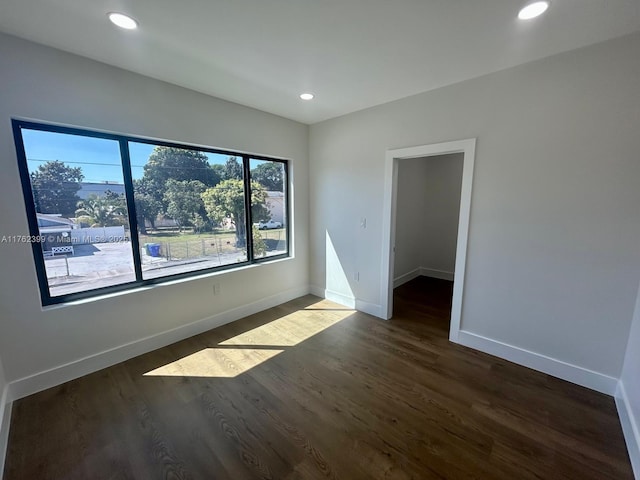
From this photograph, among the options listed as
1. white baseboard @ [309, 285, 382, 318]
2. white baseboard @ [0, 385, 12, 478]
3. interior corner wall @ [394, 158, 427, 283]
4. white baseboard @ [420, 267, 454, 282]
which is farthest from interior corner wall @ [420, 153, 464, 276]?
white baseboard @ [0, 385, 12, 478]

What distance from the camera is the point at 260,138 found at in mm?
3463

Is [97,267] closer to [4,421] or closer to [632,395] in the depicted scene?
[4,421]

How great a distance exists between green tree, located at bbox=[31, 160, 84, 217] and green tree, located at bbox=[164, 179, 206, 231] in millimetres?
722

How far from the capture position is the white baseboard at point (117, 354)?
212 cm

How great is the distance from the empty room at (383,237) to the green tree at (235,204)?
4 centimetres

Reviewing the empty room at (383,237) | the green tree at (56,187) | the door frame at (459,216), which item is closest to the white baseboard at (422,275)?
the door frame at (459,216)

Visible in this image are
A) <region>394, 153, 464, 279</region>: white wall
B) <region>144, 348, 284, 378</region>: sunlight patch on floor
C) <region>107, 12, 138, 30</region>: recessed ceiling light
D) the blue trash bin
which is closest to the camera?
<region>107, 12, 138, 30</region>: recessed ceiling light

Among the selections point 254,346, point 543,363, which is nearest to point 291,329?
point 254,346

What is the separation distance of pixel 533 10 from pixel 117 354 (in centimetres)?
417

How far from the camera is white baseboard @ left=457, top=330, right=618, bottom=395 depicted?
216cm

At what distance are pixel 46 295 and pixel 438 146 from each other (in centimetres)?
388

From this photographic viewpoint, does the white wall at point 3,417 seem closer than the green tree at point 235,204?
Yes

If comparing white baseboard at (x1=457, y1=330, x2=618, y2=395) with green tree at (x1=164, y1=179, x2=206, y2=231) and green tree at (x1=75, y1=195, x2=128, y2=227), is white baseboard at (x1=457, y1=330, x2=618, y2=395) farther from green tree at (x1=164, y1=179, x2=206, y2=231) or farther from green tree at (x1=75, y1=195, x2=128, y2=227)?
green tree at (x1=75, y1=195, x2=128, y2=227)

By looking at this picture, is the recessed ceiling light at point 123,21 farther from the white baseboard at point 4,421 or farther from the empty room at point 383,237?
the white baseboard at point 4,421
